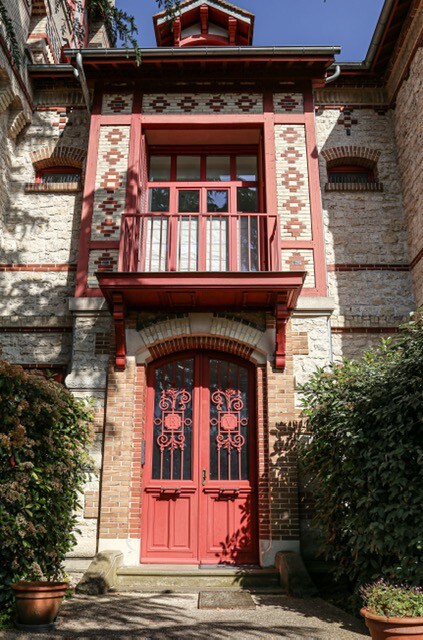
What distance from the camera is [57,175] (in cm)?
1048

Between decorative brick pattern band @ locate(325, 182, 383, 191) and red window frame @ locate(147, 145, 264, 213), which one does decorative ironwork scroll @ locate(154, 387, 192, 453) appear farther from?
decorative brick pattern band @ locate(325, 182, 383, 191)

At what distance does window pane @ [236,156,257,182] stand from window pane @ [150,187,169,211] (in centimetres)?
127

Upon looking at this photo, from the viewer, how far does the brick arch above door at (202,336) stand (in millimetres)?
8320

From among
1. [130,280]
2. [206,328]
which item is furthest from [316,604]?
[130,280]

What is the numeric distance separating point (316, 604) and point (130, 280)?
449 cm

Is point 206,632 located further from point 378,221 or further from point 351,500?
point 378,221

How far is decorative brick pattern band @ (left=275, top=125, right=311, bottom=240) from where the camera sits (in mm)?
9023

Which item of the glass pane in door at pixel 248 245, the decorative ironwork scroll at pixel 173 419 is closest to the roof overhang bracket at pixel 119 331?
the decorative ironwork scroll at pixel 173 419

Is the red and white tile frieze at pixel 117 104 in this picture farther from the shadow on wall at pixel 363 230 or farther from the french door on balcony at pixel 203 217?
the shadow on wall at pixel 363 230

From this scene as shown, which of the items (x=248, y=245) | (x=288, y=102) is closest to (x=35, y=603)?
(x=248, y=245)

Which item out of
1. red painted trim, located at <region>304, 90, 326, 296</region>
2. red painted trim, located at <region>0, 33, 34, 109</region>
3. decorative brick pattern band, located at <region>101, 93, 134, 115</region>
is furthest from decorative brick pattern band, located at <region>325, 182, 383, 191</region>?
red painted trim, located at <region>0, 33, 34, 109</region>

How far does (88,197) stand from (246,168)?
2749mm

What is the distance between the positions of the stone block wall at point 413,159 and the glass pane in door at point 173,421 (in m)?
3.80

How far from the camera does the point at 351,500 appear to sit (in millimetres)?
5980
